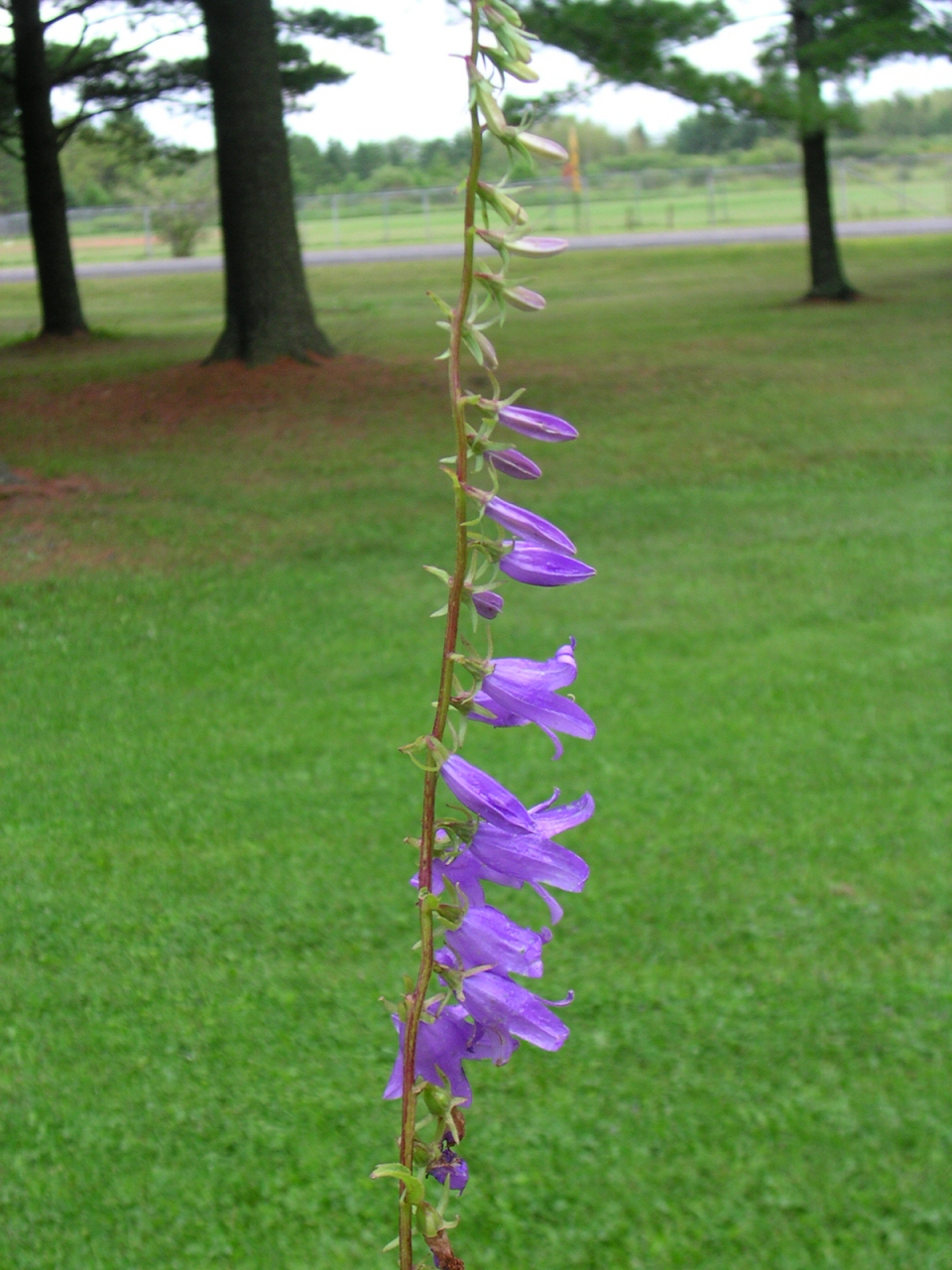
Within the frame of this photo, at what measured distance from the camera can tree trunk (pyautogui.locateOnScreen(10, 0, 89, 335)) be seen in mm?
18109

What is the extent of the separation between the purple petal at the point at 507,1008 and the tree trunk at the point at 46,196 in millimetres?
19345

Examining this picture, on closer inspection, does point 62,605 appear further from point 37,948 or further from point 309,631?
point 37,948

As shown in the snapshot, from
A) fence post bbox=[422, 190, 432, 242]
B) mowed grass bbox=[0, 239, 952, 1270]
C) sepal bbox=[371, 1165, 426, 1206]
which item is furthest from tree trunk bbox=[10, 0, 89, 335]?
fence post bbox=[422, 190, 432, 242]

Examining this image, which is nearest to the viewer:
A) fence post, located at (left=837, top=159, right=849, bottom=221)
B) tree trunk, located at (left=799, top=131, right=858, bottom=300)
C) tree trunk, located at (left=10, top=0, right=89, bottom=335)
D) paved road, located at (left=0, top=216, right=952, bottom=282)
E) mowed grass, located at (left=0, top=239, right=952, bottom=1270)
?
A: mowed grass, located at (left=0, top=239, right=952, bottom=1270)

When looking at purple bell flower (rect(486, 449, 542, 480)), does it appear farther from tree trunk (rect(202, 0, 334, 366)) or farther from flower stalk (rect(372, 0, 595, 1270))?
tree trunk (rect(202, 0, 334, 366))

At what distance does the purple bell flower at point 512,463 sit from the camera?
83cm

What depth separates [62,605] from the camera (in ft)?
24.0

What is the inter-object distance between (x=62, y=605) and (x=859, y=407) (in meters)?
7.17

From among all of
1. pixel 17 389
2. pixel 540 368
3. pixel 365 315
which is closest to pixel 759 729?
pixel 540 368

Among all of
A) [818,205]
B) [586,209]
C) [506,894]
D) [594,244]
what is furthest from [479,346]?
[586,209]

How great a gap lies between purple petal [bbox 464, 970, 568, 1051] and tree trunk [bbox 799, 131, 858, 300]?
1881cm

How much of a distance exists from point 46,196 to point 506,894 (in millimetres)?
17044

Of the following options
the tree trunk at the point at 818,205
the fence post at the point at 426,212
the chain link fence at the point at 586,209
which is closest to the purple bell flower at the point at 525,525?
the tree trunk at the point at 818,205

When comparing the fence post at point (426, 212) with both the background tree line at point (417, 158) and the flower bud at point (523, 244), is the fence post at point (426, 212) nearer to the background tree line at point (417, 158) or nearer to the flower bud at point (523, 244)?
the background tree line at point (417, 158)
